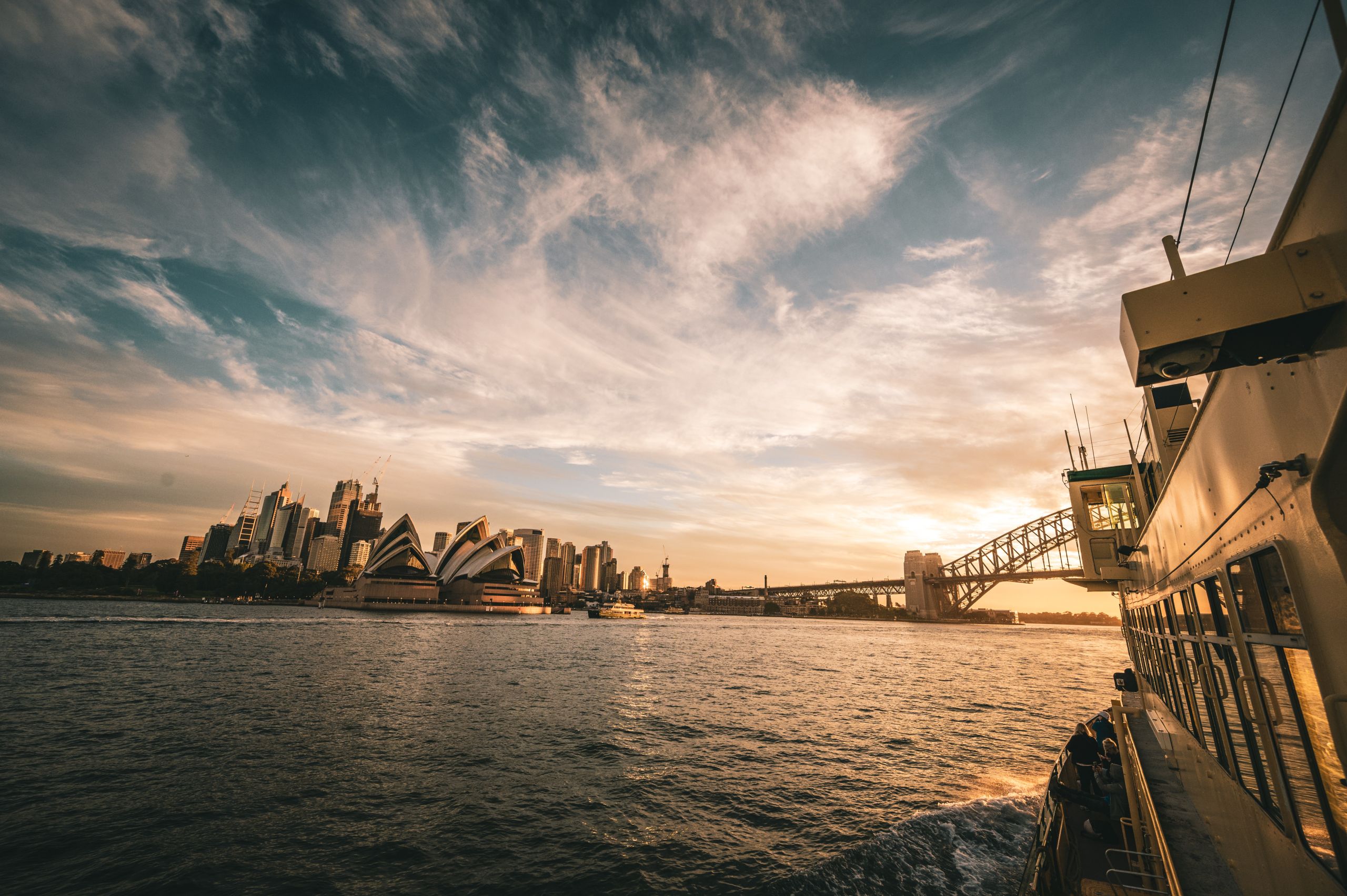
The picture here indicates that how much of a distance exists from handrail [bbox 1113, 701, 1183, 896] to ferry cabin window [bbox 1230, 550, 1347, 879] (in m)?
1.78

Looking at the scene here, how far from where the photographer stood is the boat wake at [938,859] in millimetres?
9836

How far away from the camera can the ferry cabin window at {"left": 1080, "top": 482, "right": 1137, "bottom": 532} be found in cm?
1958

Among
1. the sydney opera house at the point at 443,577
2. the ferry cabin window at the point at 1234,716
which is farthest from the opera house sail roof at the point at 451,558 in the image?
the ferry cabin window at the point at 1234,716

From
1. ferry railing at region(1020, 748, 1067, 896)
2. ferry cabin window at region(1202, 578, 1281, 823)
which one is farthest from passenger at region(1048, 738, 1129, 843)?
ferry cabin window at region(1202, 578, 1281, 823)

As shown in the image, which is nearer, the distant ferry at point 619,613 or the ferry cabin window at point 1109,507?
the ferry cabin window at point 1109,507

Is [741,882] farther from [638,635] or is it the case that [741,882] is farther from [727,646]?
[638,635]

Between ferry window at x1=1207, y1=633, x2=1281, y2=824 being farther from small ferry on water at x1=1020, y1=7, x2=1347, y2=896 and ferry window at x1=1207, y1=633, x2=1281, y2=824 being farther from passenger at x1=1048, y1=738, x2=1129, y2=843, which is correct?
passenger at x1=1048, y1=738, x2=1129, y2=843

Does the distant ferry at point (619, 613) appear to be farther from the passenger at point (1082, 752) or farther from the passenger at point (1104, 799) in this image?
the passenger at point (1104, 799)

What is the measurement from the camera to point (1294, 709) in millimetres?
3635

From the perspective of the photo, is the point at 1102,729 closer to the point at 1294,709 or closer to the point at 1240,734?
the point at 1240,734

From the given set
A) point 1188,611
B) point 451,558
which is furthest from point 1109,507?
point 451,558

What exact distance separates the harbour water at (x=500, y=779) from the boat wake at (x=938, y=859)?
0.19 feet

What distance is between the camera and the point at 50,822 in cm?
1106

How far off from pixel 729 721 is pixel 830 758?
232 inches
